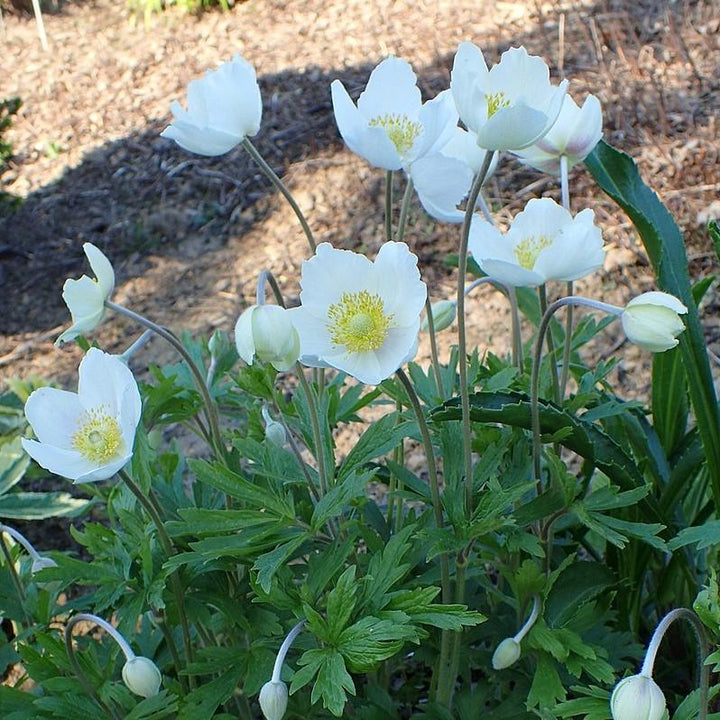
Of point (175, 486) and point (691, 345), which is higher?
point (691, 345)

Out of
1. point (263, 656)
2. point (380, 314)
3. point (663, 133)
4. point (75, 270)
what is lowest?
point (75, 270)

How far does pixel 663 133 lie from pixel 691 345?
1.65 meters

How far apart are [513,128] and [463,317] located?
0.21 m

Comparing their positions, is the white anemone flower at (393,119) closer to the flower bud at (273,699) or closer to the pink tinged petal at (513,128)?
the pink tinged petal at (513,128)

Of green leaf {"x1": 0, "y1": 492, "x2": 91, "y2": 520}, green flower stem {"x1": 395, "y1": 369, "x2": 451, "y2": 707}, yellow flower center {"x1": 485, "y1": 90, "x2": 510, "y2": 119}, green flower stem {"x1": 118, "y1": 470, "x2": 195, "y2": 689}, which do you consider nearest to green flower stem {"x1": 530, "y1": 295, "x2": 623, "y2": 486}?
green flower stem {"x1": 395, "y1": 369, "x2": 451, "y2": 707}

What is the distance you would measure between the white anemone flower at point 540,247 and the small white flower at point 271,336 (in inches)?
8.9

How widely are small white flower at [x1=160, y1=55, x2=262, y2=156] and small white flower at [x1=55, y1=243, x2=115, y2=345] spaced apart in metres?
0.19

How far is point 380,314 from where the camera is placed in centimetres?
94

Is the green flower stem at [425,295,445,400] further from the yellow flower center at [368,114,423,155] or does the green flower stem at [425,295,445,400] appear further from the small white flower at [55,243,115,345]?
the small white flower at [55,243,115,345]

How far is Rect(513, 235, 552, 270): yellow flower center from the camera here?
111cm

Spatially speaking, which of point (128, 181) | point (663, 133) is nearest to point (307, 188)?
point (128, 181)

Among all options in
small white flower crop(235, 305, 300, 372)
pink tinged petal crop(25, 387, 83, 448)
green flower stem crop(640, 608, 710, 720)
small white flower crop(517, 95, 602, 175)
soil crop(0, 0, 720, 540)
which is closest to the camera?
green flower stem crop(640, 608, 710, 720)

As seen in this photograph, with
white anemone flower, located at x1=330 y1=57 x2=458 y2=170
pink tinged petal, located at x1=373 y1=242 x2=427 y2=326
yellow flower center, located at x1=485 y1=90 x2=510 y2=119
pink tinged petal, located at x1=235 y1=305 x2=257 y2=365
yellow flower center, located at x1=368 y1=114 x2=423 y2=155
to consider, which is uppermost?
yellow flower center, located at x1=485 y1=90 x2=510 y2=119

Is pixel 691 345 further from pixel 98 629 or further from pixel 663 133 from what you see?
pixel 663 133
